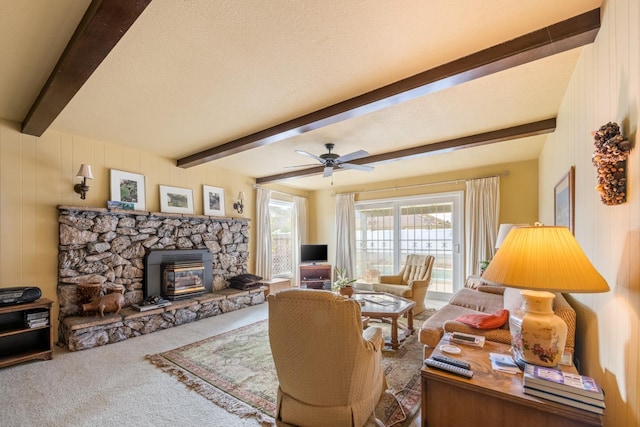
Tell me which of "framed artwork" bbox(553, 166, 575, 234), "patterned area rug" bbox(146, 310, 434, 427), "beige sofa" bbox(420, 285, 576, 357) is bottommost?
"patterned area rug" bbox(146, 310, 434, 427)

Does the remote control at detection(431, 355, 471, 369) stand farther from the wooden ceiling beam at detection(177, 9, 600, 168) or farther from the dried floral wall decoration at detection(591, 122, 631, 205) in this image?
the wooden ceiling beam at detection(177, 9, 600, 168)

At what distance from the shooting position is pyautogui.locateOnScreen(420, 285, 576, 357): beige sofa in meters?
1.86

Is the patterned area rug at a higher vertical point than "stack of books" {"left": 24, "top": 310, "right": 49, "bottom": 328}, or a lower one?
lower

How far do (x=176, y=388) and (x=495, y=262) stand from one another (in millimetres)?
2551

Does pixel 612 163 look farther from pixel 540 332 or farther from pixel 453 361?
pixel 453 361

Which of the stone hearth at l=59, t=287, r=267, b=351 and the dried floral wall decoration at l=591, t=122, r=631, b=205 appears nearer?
the dried floral wall decoration at l=591, t=122, r=631, b=205

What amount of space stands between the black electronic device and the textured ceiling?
1.76 metres

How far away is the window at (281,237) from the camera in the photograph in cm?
650

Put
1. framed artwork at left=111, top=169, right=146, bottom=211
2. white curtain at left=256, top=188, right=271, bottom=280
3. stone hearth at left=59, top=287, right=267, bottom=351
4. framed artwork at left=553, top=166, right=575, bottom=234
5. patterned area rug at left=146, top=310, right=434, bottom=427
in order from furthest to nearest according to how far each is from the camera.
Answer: white curtain at left=256, top=188, right=271, bottom=280
framed artwork at left=111, top=169, right=146, bottom=211
stone hearth at left=59, top=287, right=267, bottom=351
framed artwork at left=553, top=166, right=575, bottom=234
patterned area rug at left=146, top=310, right=434, bottom=427

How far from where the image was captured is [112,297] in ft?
11.6

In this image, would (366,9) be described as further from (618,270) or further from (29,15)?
(29,15)

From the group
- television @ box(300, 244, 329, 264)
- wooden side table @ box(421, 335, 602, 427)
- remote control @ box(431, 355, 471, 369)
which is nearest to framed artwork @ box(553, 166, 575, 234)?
wooden side table @ box(421, 335, 602, 427)

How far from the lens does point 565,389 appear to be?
1.25 metres

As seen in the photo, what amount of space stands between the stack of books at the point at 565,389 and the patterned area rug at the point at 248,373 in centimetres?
98
